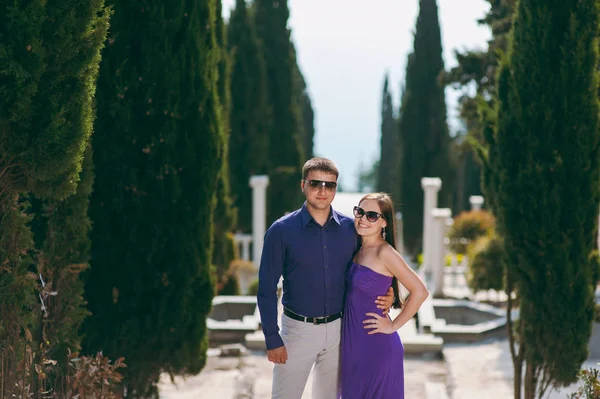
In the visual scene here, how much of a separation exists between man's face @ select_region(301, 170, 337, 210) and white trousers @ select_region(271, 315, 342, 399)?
673mm

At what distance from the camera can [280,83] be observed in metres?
21.9

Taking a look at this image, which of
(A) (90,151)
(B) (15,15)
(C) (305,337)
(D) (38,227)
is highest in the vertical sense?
(B) (15,15)

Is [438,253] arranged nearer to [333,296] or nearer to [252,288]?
[252,288]

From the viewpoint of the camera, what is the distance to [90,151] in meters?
5.05

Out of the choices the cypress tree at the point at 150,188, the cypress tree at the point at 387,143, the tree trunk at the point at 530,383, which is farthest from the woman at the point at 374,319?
the cypress tree at the point at 387,143

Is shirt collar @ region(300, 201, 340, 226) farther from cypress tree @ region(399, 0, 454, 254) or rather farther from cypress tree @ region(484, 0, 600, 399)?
cypress tree @ region(399, 0, 454, 254)

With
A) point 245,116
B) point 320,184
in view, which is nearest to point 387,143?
point 245,116

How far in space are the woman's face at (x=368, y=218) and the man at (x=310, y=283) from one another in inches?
5.6

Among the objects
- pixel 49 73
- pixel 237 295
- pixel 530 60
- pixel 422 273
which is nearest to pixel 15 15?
A: pixel 49 73

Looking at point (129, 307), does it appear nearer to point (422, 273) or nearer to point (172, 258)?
point (172, 258)

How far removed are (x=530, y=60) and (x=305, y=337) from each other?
3162 mm

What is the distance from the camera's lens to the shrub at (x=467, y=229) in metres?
16.6

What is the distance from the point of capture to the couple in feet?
13.1

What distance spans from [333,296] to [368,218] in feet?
1.56
